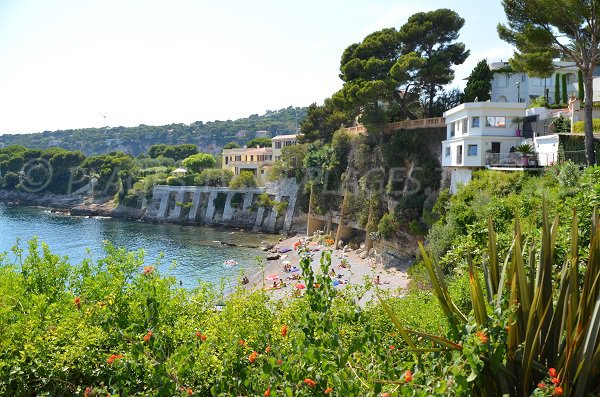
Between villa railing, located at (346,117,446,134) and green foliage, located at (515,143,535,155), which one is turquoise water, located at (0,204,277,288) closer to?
villa railing, located at (346,117,446,134)

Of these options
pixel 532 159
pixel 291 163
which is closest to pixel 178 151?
pixel 291 163

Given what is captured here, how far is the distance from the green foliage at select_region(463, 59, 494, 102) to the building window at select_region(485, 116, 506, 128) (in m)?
6.02

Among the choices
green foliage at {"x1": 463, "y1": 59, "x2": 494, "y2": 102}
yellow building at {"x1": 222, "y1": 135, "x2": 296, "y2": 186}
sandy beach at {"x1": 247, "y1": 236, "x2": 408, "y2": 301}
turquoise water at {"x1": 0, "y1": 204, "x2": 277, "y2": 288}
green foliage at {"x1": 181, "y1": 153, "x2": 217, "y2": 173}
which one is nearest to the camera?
sandy beach at {"x1": 247, "y1": 236, "x2": 408, "y2": 301}

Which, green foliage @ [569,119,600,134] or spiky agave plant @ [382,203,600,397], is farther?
green foliage @ [569,119,600,134]

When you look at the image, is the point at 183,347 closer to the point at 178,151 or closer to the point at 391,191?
the point at 391,191

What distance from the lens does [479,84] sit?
107 ft

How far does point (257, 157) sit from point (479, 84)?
4449cm

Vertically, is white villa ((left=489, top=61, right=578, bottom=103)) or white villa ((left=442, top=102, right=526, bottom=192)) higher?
white villa ((left=489, top=61, right=578, bottom=103))

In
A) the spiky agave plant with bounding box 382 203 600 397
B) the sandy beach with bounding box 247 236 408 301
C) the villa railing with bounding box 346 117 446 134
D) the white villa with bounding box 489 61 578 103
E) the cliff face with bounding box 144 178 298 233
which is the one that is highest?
the white villa with bounding box 489 61 578 103

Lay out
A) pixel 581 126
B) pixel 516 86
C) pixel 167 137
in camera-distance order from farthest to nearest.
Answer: pixel 167 137
pixel 516 86
pixel 581 126

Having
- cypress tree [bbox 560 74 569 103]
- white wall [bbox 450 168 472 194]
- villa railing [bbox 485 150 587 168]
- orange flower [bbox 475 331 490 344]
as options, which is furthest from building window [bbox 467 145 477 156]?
orange flower [bbox 475 331 490 344]

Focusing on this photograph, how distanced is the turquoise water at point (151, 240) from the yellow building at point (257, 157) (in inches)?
541

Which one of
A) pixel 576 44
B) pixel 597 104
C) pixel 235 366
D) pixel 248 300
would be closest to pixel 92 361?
pixel 235 366

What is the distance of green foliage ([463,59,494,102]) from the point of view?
32.6m
